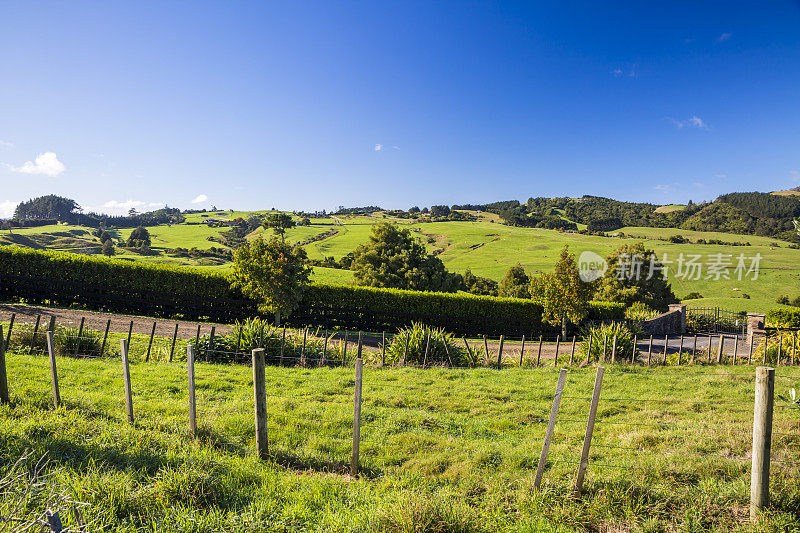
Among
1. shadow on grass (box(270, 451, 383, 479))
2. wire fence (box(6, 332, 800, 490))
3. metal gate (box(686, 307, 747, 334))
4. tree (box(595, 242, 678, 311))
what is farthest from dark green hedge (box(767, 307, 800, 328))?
shadow on grass (box(270, 451, 383, 479))

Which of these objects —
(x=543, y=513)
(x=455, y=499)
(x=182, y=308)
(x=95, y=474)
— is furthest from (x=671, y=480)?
(x=182, y=308)

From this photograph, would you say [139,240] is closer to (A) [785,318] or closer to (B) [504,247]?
(B) [504,247]

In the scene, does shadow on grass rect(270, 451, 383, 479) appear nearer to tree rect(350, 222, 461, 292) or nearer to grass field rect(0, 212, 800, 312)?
tree rect(350, 222, 461, 292)

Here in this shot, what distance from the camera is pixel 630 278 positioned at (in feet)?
103

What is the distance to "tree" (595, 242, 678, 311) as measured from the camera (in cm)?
3069

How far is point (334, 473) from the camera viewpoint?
3.90 m

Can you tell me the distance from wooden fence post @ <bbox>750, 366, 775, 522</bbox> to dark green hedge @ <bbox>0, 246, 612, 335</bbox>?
19.2 metres

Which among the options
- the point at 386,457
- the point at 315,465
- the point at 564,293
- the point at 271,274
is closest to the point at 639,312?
the point at 564,293

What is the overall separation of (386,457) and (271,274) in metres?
14.9

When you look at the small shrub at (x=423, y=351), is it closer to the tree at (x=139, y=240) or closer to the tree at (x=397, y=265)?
the tree at (x=397, y=265)

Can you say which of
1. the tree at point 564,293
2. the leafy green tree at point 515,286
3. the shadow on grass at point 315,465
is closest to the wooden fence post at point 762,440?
the shadow on grass at point 315,465

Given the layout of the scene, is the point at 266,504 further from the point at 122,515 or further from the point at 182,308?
the point at 182,308

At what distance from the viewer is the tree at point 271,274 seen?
1802 centimetres

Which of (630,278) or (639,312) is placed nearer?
(639,312)
